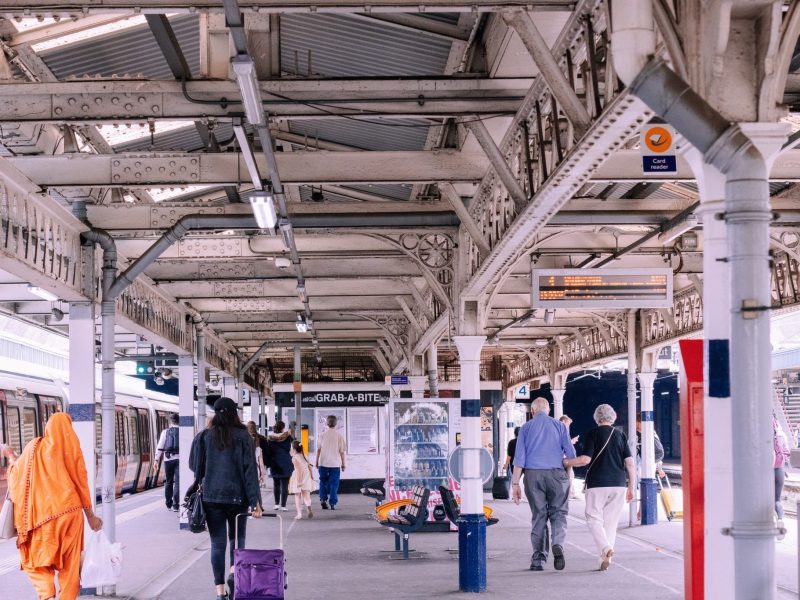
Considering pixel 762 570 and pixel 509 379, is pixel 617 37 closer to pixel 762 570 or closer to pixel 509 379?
pixel 762 570

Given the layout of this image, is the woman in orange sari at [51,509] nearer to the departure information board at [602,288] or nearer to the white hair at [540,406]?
the white hair at [540,406]

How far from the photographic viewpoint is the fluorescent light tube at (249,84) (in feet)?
22.6

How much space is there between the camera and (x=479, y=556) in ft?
39.4

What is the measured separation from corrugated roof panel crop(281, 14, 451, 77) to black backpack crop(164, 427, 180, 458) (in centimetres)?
1404

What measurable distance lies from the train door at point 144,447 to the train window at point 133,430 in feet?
0.56

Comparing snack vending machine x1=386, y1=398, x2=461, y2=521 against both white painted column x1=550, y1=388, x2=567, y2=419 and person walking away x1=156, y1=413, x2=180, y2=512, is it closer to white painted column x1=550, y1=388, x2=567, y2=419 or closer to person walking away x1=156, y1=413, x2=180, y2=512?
person walking away x1=156, y1=413, x2=180, y2=512

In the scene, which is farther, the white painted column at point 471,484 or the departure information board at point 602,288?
the departure information board at point 602,288

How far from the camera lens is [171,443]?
2350 centimetres

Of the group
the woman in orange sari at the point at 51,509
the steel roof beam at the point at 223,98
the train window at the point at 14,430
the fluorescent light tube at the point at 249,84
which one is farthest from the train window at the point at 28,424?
the fluorescent light tube at the point at 249,84

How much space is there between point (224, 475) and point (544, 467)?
4.71 metres

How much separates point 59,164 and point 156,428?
2500 centimetres

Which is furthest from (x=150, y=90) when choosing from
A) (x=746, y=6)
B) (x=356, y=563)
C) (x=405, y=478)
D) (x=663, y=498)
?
(x=663, y=498)

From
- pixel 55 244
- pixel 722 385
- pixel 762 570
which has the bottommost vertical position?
pixel 762 570

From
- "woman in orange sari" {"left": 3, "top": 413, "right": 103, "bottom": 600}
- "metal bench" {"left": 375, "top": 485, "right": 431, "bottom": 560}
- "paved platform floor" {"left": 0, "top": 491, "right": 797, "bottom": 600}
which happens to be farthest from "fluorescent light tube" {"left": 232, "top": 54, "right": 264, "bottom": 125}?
"metal bench" {"left": 375, "top": 485, "right": 431, "bottom": 560}
